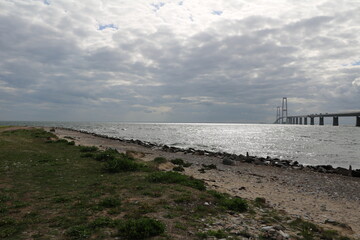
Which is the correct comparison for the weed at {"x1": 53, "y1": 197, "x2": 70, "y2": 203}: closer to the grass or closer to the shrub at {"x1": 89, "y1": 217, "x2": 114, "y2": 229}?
the grass

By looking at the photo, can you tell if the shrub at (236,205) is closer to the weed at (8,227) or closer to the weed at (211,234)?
the weed at (211,234)

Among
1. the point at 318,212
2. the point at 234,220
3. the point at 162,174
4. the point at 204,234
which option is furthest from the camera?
the point at 162,174

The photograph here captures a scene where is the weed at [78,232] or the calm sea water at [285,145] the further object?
the calm sea water at [285,145]

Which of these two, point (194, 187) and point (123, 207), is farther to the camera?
point (194, 187)

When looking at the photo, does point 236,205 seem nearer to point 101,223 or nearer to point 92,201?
point 101,223

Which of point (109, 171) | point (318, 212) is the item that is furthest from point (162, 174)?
point (318, 212)

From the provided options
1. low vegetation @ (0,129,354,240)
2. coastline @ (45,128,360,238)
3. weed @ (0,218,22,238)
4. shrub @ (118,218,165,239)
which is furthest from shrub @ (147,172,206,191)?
weed @ (0,218,22,238)

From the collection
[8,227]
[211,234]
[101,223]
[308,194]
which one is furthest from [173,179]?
[308,194]

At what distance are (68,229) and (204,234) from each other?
377 cm

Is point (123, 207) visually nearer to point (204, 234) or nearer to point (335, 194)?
point (204, 234)

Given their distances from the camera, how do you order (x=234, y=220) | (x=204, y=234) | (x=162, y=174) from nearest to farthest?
(x=204, y=234) < (x=234, y=220) < (x=162, y=174)

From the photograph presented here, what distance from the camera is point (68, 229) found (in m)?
6.65

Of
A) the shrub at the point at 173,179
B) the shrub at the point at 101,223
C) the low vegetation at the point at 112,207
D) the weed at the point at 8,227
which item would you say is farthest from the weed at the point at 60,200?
the shrub at the point at 173,179

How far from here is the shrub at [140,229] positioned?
629cm
